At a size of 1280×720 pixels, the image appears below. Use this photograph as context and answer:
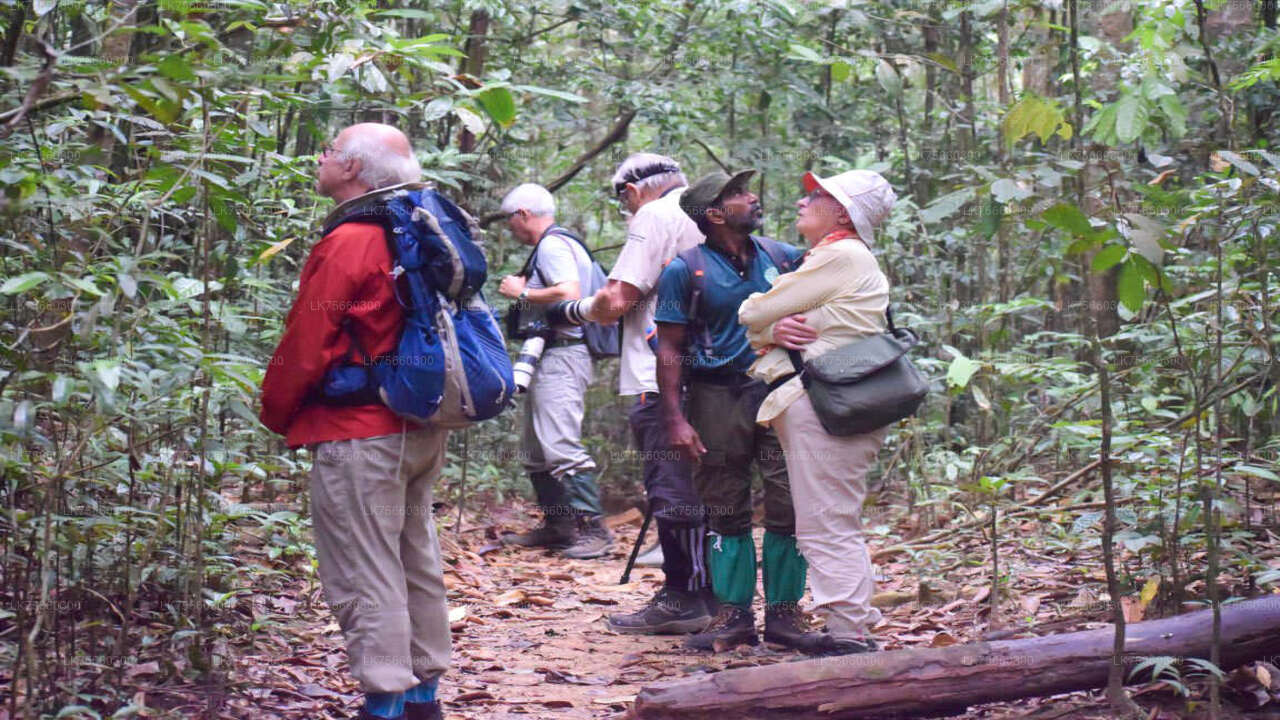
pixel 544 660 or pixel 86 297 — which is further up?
pixel 86 297

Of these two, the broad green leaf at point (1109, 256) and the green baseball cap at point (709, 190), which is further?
the green baseball cap at point (709, 190)

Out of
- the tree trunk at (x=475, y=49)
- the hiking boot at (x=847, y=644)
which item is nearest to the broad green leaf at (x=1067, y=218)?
the hiking boot at (x=847, y=644)

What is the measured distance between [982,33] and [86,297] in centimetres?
877

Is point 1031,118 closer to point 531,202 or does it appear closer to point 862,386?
point 862,386

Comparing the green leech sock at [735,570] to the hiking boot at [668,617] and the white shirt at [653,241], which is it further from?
the white shirt at [653,241]

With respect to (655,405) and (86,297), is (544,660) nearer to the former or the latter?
(655,405)

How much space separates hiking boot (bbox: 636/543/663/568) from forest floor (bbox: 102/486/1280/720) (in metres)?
0.05

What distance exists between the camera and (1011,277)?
31.9 feet

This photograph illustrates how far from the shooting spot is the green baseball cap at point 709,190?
16.6 feet

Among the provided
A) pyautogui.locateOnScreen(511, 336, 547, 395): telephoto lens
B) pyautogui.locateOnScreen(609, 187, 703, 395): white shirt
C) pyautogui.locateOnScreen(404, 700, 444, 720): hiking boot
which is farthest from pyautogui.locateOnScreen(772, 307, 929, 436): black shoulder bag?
pyautogui.locateOnScreen(511, 336, 547, 395): telephoto lens

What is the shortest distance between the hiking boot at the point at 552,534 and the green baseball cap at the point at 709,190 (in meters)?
3.32

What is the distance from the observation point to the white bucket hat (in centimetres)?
455

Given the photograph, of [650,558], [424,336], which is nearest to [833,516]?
[424,336]

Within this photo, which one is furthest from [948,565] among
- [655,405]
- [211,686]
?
[211,686]
